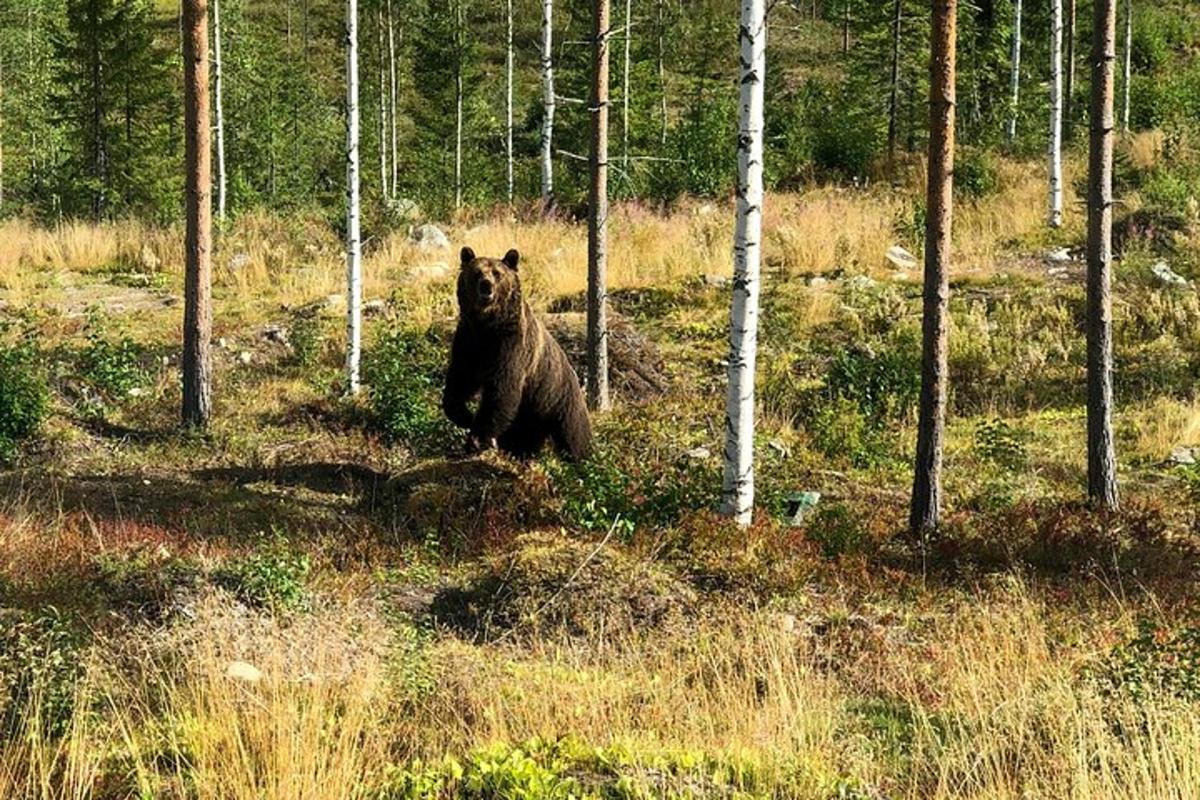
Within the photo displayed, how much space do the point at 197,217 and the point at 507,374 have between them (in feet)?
14.3

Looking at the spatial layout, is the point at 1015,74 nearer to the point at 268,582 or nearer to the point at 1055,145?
the point at 1055,145

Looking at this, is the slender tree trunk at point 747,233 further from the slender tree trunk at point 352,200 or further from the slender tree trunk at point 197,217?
the slender tree trunk at point 197,217

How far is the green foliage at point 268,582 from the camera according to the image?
6.64m

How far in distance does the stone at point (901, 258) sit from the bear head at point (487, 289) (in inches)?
438

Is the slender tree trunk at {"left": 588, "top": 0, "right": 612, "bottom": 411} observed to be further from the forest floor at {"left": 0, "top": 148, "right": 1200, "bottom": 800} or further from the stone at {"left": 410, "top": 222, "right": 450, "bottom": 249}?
Result: the stone at {"left": 410, "top": 222, "right": 450, "bottom": 249}

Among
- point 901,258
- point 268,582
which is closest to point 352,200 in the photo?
point 268,582

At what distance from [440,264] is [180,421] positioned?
7660mm

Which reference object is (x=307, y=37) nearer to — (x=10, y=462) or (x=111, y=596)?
(x=10, y=462)

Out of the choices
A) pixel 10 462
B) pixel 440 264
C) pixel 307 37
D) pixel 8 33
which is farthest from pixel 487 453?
pixel 307 37

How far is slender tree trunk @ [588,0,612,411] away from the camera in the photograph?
39.2 feet

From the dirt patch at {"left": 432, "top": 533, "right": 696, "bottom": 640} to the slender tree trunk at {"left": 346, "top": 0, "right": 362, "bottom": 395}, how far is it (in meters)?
6.19

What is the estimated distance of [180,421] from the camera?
493 inches

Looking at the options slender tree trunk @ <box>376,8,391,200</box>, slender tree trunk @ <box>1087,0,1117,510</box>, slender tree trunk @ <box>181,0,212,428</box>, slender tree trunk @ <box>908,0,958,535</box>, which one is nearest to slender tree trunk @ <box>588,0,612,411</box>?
slender tree trunk @ <box>908,0,958,535</box>

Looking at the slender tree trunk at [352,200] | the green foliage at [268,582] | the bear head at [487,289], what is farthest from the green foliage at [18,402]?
the green foliage at [268,582]
